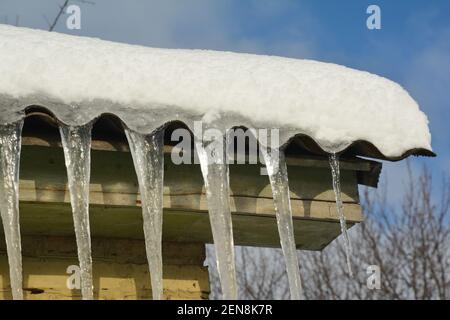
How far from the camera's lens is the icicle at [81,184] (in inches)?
132

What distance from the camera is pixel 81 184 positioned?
11.4 ft

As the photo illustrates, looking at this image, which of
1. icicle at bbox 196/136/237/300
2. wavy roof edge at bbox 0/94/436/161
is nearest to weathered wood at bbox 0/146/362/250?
icicle at bbox 196/136/237/300

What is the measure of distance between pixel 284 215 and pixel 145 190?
0.65 metres

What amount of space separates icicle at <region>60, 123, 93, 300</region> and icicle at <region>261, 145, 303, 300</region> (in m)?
0.78

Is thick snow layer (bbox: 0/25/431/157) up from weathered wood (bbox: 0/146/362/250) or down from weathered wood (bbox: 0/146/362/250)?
up

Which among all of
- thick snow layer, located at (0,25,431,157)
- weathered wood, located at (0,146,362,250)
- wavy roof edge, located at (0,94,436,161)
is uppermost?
Answer: thick snow layer, located at (0,25,431,157)

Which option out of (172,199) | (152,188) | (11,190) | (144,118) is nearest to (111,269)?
(172,199)

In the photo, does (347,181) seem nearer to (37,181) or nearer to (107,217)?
(107,217)

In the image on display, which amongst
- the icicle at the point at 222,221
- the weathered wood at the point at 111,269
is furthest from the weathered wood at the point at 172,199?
the icicle at the point at 222,221

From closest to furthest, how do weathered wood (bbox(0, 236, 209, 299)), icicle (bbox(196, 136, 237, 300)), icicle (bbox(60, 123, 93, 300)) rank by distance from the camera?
icicle (bbox(60, 123, 93, 300)) → icicle (bbox(196, 136, 237, 300)) → weathered wood (bbox(0, 236, 209, 299))

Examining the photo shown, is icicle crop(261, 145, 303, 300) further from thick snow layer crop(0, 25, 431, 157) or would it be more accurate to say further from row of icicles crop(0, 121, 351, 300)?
thick snow layer crop(0, 25, 431, 157)

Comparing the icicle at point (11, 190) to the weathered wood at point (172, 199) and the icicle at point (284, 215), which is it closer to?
the weathered wood at point (172, 199)

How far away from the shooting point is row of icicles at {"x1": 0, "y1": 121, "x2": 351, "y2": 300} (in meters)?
3.37

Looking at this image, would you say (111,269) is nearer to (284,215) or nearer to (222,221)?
(222,221)
